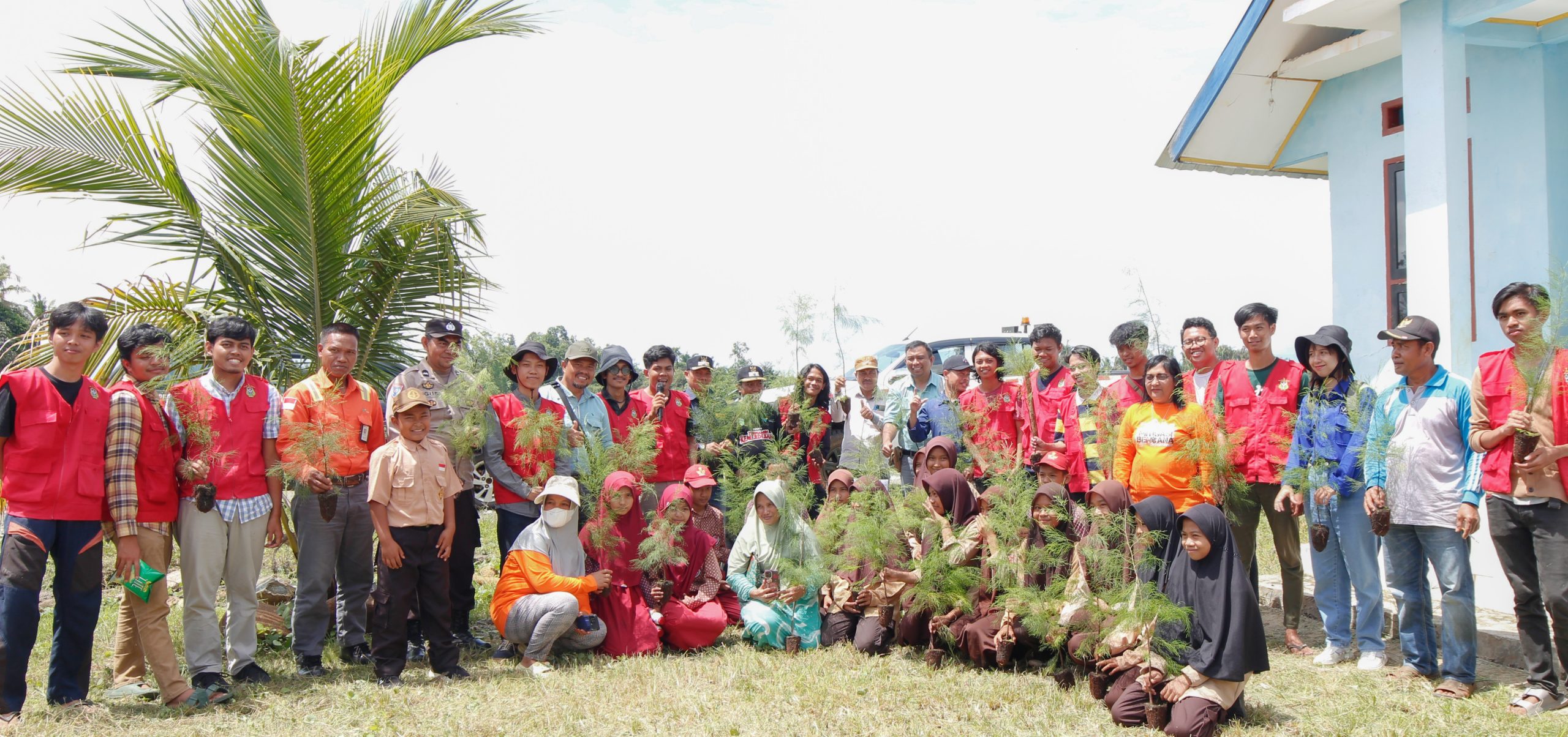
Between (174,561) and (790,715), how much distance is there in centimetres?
694

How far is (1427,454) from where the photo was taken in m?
4.80

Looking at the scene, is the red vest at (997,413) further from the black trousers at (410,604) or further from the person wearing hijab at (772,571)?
the black trousers at (410,604)

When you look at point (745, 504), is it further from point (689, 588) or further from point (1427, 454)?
point (1427, 454)

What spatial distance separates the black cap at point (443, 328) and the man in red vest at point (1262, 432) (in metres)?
4.45

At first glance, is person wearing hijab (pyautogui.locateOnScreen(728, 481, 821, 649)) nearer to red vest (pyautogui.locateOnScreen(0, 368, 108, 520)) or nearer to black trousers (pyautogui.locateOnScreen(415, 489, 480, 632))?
black trousers (pyautogui.locateOnScreen(415, 489, 480, 632))

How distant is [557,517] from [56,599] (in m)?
2.37

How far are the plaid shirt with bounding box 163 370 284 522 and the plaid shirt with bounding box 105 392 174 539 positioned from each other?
0.21 metres

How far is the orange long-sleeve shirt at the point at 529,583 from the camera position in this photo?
5.69 m

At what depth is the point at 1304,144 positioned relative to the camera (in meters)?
Answer: 10.0

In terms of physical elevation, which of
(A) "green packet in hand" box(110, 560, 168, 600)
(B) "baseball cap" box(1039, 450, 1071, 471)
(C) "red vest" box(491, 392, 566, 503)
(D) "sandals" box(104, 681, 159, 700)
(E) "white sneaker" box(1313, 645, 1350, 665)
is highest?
(C) "red vest" box(491, 392, 566, 503)

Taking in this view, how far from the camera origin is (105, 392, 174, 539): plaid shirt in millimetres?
4711

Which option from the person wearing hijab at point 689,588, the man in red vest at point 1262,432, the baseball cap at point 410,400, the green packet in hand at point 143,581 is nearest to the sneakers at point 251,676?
the green packet in hand at point 143,581

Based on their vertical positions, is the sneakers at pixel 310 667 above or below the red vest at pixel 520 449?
below

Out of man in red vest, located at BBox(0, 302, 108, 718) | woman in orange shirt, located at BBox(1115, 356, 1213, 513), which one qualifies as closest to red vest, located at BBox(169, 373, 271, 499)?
man in red vest, located at BBox(0, 302, 108, 718)
